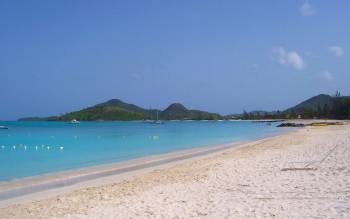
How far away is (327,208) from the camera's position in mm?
7457

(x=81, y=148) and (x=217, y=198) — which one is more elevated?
(x=217, y=198)

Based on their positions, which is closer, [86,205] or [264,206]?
[264,206]

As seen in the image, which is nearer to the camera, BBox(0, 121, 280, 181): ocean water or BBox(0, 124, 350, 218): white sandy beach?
BBox(0, 124, 350, 218): white sandy beach

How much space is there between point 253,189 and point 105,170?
32.1 feet

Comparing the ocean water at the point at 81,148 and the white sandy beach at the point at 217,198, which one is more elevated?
the white sandy beach at the point at 217,198

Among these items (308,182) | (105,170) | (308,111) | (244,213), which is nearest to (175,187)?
(308,182)

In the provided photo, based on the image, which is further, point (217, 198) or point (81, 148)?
point (81, 148)

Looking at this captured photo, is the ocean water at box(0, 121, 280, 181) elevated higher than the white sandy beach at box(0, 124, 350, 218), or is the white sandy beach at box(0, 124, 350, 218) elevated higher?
the white sandy beach at box(0, 124, 350, 218)

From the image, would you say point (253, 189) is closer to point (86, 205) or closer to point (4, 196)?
point (86, 205)

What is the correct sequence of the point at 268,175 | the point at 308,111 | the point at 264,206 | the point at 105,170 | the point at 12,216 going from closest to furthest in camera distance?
the point at 264,206 < the point at 12,216 < the point at 268,175 < the point at 105,170 < the point at 308,111

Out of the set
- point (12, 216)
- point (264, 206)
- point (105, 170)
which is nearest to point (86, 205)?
point (12, 216)

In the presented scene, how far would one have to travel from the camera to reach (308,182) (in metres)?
10.4

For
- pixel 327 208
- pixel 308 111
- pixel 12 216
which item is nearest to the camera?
pixel 327 208

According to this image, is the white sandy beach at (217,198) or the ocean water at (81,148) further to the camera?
the ocean water at (81,148)
